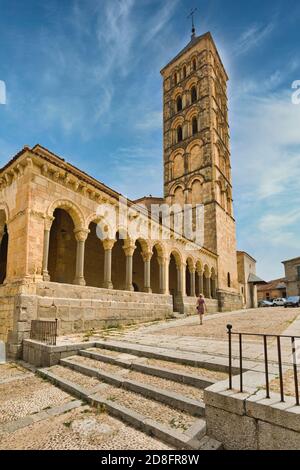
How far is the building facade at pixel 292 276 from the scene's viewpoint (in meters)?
41.2

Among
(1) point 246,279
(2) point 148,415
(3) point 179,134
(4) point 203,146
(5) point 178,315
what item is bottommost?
(5) point 178,315

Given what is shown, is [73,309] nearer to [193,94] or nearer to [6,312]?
[6,312]

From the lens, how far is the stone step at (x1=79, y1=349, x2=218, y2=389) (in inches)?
157

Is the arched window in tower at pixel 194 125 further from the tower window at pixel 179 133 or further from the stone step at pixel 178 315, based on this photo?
the stone step at pixel 178 315

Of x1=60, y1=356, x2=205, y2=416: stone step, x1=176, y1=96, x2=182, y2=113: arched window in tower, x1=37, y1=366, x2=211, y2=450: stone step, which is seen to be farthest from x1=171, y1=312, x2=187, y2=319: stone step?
x1=176, y1=96, x2=182, y2=113: arched window in tower

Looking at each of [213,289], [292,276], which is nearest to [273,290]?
[292,276]

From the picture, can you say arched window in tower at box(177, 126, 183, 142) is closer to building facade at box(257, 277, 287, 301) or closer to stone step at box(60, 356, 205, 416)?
stone step at box(60, 356, 205, 416)

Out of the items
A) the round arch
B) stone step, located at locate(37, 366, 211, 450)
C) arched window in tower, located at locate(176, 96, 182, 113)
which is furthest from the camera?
arched window in tower, located at locate(176, 96, 182, 113)

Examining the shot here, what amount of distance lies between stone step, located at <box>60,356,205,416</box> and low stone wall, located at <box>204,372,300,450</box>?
0.59 metres

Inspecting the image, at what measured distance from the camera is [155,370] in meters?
4.65

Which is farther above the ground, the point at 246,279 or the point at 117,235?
the point at 117,235

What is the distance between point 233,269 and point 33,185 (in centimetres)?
2251

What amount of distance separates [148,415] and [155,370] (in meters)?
1.34
